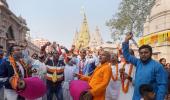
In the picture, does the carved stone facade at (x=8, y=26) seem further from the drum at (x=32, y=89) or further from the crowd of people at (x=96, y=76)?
the drum at (x=32, y=89)

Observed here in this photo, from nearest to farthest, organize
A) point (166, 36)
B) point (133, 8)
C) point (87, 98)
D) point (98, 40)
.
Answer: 1. point (87, 98)
2. point (166, 36)
3. point (133, 8)
4. point (98, 40)

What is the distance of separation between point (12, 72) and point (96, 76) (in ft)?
5.02

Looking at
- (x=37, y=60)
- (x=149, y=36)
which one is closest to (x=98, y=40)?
(x=149, y=36)

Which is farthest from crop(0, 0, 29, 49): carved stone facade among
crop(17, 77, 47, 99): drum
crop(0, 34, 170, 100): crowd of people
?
crop(17, 77, 47, 99): drum

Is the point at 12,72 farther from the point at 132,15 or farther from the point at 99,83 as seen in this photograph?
the point at 132,15

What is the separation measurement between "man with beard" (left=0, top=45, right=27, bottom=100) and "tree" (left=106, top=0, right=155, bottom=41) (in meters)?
49.6

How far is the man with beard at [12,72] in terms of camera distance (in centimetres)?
926

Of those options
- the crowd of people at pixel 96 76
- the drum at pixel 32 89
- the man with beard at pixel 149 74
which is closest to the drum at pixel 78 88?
the crowd of people at pixel 96 76

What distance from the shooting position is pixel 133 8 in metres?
59.4

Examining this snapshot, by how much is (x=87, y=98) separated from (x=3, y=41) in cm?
5193

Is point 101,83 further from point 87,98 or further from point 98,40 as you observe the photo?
point 98,40

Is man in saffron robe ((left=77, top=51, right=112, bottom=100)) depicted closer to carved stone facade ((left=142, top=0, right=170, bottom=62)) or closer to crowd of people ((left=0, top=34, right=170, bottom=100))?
crowd of people ((left=0, top=34, right=170, bottom=100))

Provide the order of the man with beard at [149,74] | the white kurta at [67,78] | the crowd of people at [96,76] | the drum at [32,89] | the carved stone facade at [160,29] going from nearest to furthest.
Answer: the man with beard at [149,74] → the crowd of people at [96,76] → the drum at [32,89] → the white kurta at [67,78] → the carved stone facade at [160,29]

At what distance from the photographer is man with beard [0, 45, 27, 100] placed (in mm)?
9258
